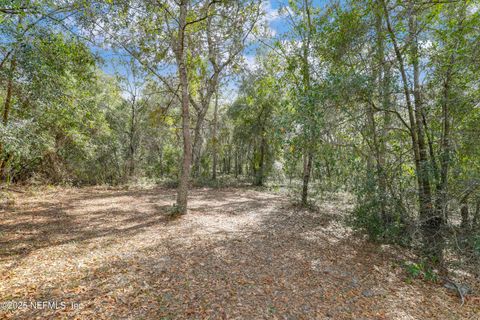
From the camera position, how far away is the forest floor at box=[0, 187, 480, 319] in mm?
2836

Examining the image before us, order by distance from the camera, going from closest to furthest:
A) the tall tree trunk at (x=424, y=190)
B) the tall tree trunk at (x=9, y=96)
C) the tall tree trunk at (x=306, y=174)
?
the tall tree trunk at (x=424, y=190) → the tall tree trunk at (x=9, y=96) → the tall tree trunk at (x=306, y=174)

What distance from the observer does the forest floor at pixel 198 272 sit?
9.30ft

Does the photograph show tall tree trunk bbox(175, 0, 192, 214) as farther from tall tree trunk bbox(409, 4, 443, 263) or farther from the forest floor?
tall tree trunk bbox(409, 4, 443, 263)

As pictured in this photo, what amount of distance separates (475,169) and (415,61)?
235 centimetres

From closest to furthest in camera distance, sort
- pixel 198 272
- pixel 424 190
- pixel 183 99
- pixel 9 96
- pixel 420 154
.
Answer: pixel 198 272
pixel 424 190
pixel 420 154
pixel 183 99
pixel 9 96

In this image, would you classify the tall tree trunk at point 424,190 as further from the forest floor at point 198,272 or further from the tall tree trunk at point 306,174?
the tall tree trunk at point 306,174

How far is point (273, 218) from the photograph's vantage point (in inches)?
280

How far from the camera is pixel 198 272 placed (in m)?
3.64

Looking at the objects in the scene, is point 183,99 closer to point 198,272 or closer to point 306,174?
point 198,272

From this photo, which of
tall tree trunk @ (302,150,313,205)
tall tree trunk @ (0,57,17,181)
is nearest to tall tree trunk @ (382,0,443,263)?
tall tree trunk @ (302,150,313,205)

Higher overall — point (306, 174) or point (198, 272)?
point (306, 174)

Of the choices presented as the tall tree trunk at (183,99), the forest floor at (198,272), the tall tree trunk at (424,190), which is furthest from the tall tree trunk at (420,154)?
the tall tree trunk at (183,99)

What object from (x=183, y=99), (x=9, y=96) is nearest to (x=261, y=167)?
(x=183, y=99)

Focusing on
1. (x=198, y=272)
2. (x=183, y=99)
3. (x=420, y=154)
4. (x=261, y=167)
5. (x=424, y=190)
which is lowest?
(x=198, y=272)
